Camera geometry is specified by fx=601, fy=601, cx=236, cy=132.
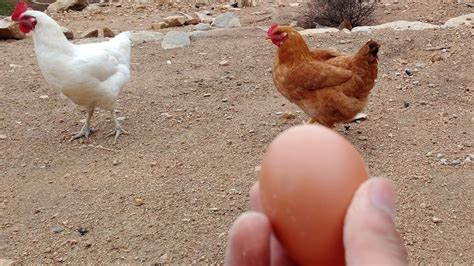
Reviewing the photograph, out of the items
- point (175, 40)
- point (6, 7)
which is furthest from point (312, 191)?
point (6, 7)

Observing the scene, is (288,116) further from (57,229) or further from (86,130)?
(57,229)

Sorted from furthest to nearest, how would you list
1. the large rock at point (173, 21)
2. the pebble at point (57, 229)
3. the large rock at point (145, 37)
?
the large rock at point (173, 21)
the large rock at point (145, 37)
the pebble at point (57, 229)

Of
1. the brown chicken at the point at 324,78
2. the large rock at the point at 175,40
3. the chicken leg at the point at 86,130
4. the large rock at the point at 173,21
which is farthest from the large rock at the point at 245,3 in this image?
the brown chicken at the point at 324,78

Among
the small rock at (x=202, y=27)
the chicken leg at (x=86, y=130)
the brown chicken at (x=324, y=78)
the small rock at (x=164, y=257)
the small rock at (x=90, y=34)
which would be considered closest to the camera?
the small rock at (x=164, y=257)

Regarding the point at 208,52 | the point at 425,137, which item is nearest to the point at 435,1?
the point at 208,52

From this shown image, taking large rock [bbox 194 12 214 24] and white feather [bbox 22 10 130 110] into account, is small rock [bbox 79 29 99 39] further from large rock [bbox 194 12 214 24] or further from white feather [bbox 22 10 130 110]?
white feather [bbox 22 10 130 110]

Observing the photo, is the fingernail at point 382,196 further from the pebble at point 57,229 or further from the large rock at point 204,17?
the large rock at point 204,17

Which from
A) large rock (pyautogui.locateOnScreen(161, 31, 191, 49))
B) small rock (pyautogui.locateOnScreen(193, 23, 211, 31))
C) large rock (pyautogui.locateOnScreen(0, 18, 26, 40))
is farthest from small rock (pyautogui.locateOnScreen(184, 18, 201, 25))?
large rock (pyautogui.locateOnScreen(0, 18, 26, 40))
